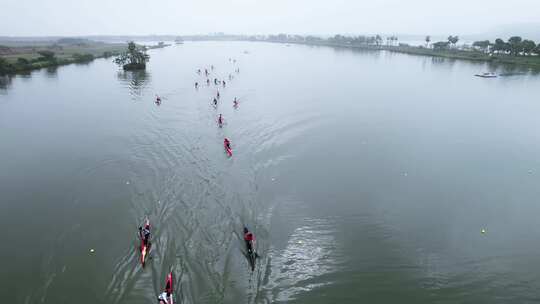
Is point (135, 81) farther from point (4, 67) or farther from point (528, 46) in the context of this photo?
point (528, 46)

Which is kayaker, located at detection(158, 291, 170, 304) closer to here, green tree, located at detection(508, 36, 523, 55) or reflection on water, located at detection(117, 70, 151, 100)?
reflection on water, located at detection(117, 70, 151, 100)

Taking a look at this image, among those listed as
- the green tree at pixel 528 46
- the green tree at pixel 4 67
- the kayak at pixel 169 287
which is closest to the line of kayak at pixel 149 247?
the kayak at pixel 169 287

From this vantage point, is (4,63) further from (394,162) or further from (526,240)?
(526,240)

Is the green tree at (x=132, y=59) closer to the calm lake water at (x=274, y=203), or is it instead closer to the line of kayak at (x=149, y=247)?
the calm lake water at (x=274, y=203)

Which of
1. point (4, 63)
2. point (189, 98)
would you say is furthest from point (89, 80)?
point (189, 98)

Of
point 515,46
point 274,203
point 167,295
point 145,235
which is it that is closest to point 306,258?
point 274,203
